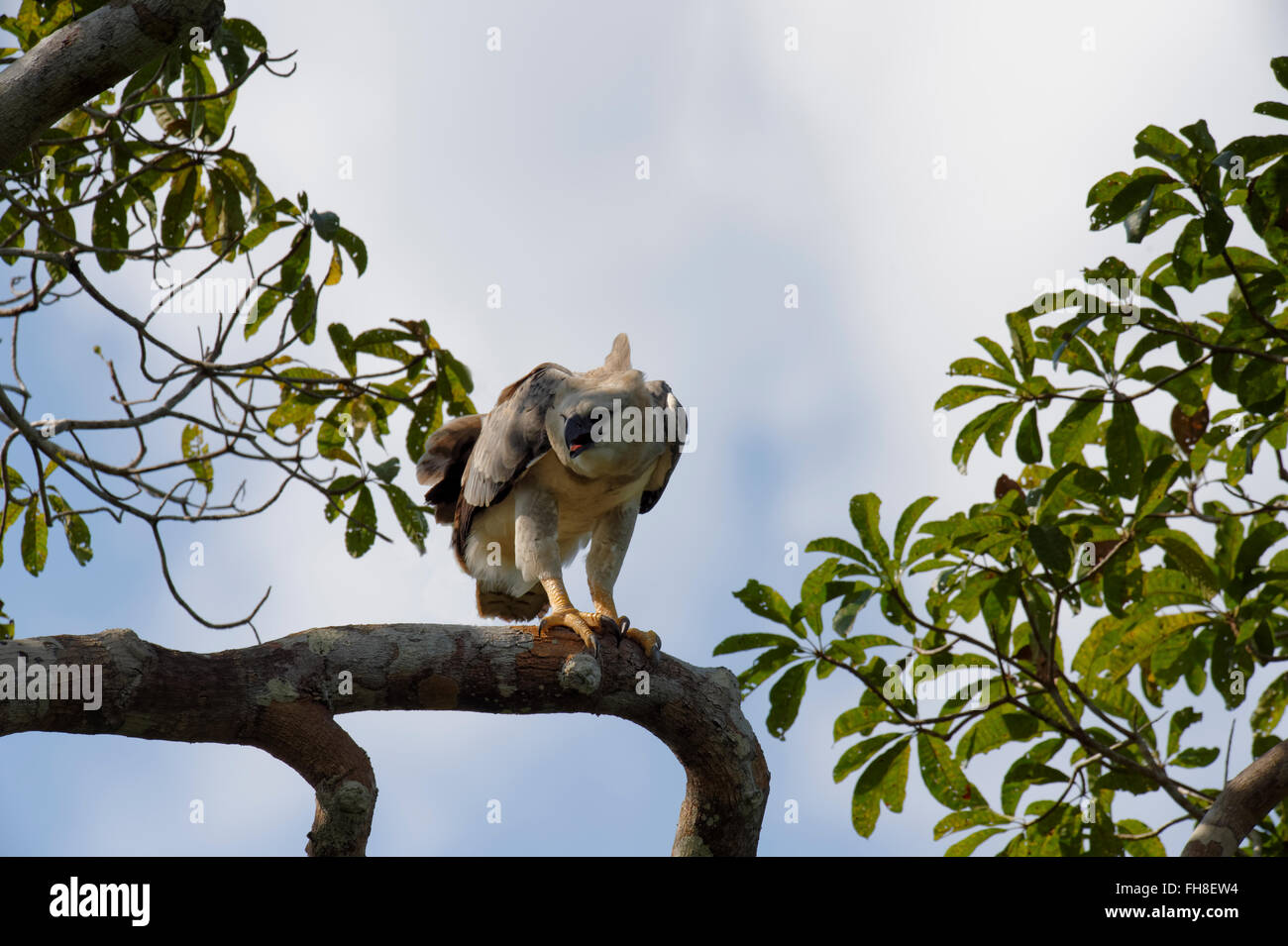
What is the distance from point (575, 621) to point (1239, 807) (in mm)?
2043

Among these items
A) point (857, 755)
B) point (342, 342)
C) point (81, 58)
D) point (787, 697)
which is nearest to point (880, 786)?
point (857, 755)

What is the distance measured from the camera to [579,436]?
14.3 ft

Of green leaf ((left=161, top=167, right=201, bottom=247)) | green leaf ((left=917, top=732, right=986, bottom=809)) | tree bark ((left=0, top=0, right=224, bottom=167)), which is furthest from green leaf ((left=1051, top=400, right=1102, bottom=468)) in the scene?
green leaf ((left=161, top=167, right=201, bottom=247))

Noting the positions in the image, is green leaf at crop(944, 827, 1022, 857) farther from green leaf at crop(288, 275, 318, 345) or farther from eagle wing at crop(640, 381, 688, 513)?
green leaf at crop(288, 275, 318, 345)

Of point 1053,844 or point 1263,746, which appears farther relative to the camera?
point 1263,746

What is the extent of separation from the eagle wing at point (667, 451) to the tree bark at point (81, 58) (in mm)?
2205

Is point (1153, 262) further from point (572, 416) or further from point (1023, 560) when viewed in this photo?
point (572, 416)

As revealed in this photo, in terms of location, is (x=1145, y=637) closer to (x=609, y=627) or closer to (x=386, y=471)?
(x=609, y=627)

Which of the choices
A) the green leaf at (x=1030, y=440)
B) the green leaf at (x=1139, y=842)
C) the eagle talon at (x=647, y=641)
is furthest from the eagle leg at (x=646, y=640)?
the green leaf at (x=1139, y=842)

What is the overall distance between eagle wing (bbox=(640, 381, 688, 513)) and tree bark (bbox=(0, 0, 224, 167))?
86.8 inches
